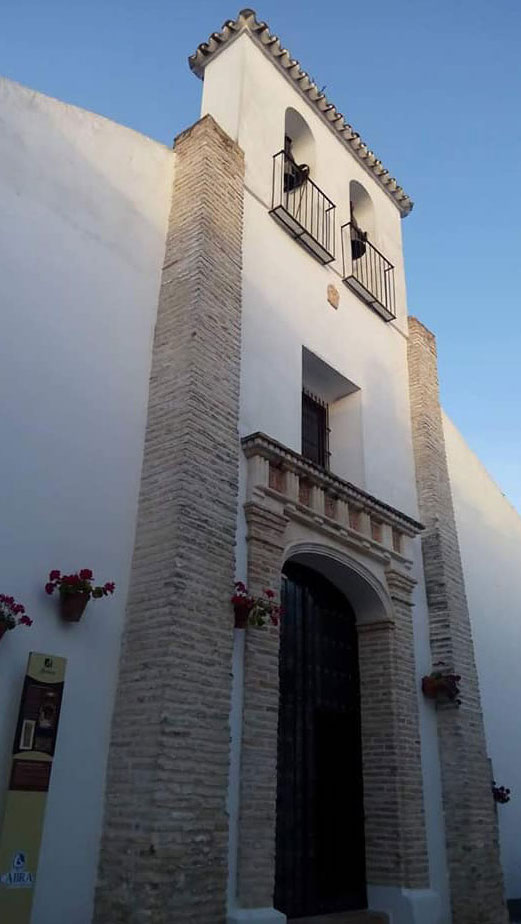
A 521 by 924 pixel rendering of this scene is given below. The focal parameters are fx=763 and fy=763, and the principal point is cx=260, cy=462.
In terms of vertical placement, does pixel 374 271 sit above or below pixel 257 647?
above

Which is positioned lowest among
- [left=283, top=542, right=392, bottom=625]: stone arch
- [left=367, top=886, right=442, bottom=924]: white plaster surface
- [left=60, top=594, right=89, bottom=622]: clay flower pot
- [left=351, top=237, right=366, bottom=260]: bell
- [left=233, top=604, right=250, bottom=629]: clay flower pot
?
[left=367, top=886, right=442, bottom=924]: white plaster surface

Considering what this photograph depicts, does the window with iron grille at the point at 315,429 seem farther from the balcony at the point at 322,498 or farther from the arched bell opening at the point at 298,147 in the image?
the arched bell opening at the point at 298,147

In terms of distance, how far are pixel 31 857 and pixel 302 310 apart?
20.2 ft

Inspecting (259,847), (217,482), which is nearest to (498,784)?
(259,847)

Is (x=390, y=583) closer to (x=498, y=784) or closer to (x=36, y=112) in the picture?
(x=498, y=784)

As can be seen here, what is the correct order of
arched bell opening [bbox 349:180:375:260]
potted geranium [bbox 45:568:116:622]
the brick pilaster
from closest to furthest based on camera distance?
potted geranium [bbox 45:568:116:622] < the brick pilaster < arched bell opening [bbox 349:180:375:260]

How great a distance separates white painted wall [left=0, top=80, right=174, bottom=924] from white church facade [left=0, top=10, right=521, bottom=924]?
2cm

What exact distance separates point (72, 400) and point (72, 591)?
5.27 ft

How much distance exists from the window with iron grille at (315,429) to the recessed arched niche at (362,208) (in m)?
3.33

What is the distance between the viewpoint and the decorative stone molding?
5992mm

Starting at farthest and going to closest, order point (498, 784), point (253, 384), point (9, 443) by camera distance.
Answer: point (498, 784) → point (253, 384) → point (9, 443)

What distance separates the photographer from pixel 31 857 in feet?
15.1

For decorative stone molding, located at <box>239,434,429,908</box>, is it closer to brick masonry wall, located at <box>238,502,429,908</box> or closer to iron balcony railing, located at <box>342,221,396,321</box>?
brick masonry wall, located at <box>238,502,429,908</box>

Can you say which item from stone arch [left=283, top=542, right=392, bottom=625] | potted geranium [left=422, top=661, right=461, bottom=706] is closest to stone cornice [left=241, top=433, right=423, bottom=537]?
stone arch [left=283, top=542, right=392, bottom=625]
